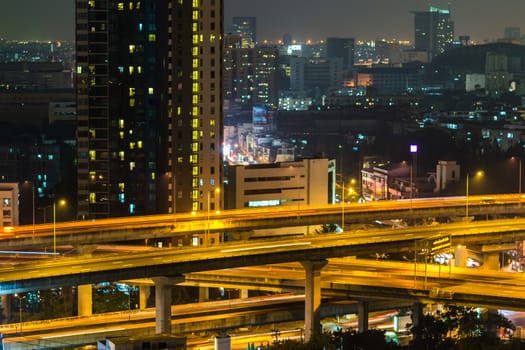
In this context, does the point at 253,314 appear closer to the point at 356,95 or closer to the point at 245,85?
the point at 245,85

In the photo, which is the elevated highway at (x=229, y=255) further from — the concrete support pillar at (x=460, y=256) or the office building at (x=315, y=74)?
the office building at (x=315, y=74)

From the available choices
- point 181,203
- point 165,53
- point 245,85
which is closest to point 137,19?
point 165,53

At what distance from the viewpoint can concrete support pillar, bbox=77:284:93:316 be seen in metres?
26.4

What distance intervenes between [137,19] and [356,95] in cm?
6697

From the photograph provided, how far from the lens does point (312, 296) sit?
25016 millimetres

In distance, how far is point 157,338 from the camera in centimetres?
1800

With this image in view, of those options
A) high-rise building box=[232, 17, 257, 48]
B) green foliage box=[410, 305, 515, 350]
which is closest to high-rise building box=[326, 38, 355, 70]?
high-rise building box=[232, 17, 257, 48]

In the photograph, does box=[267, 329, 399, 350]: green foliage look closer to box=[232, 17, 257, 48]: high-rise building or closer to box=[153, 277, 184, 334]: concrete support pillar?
box=[153, 277, 184, 334]: concrete support pillar

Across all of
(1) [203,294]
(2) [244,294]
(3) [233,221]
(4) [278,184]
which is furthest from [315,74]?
(2) [244,294]

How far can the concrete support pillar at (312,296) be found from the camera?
80.9 ft

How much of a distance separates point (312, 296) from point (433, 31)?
12394 centimetres

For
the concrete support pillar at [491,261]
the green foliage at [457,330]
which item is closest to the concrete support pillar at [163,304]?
the green foliage at [457,330]

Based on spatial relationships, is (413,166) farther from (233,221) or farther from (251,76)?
(251,76)

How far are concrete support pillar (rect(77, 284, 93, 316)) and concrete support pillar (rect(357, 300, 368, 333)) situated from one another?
579 centimetres
